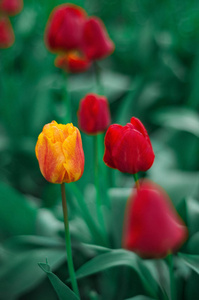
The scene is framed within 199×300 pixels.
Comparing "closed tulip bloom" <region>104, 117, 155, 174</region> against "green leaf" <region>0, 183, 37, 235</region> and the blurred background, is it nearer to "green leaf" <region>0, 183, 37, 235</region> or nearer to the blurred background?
the blurred background

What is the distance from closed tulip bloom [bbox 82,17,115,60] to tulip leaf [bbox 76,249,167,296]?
550 millimetres

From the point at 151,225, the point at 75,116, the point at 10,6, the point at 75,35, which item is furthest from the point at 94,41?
the point at 10,6

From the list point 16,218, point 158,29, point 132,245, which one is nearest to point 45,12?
point 158,29

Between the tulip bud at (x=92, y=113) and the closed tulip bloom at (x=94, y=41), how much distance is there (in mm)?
290

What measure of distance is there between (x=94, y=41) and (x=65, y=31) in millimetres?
82

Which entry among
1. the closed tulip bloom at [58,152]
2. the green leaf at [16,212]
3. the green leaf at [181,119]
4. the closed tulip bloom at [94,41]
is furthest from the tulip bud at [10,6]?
the closed tulip bloom at [58,152]

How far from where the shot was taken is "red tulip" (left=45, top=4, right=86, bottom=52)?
1.01 meters

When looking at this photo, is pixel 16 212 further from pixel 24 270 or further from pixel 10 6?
pixel 10 6

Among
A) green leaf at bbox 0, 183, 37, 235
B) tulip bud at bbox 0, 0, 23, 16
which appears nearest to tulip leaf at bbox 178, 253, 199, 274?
green leaf at bbox 0, 183, 37, 235

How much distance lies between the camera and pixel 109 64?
2170mm

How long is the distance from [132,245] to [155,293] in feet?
1.18

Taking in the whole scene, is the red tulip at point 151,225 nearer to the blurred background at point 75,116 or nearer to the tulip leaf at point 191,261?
the tulip leaf at point 191,261

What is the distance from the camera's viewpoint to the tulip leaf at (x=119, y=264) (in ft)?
2.23

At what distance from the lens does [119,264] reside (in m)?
0.68
